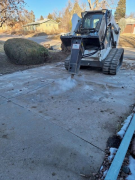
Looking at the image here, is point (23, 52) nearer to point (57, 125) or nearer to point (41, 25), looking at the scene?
point (57, 125)

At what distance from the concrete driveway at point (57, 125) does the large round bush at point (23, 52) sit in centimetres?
304

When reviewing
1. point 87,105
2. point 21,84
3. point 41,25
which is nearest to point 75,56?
point 87,105

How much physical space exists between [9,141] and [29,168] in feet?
2.16

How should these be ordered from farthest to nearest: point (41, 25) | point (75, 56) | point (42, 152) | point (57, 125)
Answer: point (41, 25)
point (75, 56)
point (57, 125)
point (42, 152)

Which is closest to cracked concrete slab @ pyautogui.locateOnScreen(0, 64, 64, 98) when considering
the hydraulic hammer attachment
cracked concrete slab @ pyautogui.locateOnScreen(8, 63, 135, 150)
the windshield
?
cracked concrete slab @ pyautogui.locateOnScreen(8, 63, 135, 150)

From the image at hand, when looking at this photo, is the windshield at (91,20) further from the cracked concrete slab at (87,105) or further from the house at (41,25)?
the house at (41,25)

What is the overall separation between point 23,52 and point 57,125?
19.3 feet

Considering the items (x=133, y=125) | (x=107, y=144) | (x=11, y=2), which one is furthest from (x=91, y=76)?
(x=11, y=2)

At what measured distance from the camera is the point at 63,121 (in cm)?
275

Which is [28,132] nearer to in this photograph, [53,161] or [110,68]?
[53,161]

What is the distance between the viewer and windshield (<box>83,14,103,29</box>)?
19.2 ft

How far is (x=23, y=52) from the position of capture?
739 centimetres

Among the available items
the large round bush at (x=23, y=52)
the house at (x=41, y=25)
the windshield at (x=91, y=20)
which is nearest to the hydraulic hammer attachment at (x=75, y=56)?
the windshield at (x=91, y=20)

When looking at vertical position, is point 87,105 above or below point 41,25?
below
